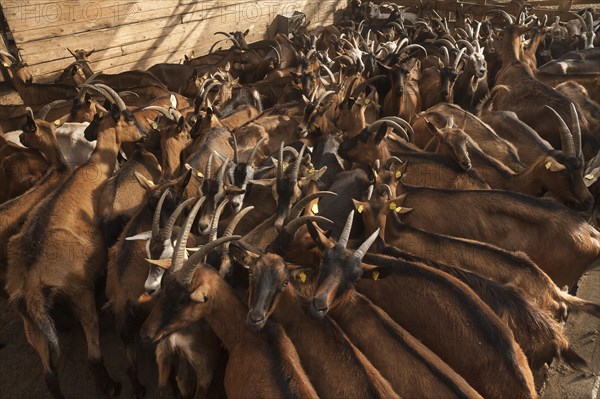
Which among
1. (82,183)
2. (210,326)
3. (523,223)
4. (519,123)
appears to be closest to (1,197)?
(82,183)

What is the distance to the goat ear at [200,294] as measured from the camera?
402 centimetres

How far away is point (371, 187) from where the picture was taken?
6113 millimetres

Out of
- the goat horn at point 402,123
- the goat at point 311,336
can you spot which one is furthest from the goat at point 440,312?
the goat horn at point 402,123

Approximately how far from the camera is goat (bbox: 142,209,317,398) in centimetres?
367

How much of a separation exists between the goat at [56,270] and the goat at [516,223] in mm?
4002

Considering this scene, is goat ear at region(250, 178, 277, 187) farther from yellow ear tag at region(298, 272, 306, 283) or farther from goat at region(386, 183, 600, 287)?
yellow ear tag at region(298, 272, 306, 283)

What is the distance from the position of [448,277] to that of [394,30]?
12.9 metres

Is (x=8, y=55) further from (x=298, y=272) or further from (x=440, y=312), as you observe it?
(x=440, y=312)

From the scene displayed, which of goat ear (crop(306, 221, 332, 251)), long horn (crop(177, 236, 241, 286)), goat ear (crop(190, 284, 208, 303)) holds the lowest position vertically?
goat ear (crop(306, 221, 332, 251))

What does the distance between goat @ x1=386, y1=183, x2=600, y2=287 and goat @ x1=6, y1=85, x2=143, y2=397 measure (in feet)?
13.1

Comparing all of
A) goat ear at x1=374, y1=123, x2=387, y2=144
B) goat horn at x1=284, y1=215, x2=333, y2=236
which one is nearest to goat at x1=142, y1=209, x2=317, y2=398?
goat horn at x1=284, y1=215, x2=333, y2=236

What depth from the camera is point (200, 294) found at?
161 inches

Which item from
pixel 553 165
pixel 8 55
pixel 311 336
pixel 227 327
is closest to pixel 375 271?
pixel 311 336

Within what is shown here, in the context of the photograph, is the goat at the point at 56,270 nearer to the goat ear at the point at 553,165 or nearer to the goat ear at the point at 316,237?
the goat ear at the point at 316,237
